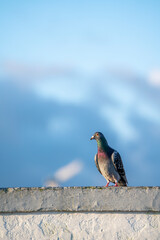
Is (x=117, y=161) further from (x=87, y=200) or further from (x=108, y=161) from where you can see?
(x=87, y=200)

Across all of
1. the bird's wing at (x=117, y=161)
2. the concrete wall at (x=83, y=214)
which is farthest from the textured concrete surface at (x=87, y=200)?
the bird's wing at (x=117, y=161)

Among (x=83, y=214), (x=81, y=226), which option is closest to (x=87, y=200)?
(x=83, y=214)

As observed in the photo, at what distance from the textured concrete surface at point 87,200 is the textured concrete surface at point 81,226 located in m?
0.10

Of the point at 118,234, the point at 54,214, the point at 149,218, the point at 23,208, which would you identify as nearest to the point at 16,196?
the point at 23,208

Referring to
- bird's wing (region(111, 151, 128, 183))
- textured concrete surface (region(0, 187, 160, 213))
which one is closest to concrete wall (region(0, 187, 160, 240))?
textured concrete surface (region(0, 187, 160, 213))

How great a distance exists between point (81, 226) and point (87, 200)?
1.19ft

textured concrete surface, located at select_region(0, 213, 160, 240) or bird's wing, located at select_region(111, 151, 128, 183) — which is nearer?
textured concrete surface, located at select_region(0, 213, 160, 240)

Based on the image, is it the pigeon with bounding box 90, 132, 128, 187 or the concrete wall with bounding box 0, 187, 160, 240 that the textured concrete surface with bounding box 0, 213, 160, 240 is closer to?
the concrete wall with bounding box 0, 187, 160, 240

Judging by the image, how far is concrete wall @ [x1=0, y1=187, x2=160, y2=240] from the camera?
199 inches

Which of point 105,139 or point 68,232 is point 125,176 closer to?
point 105,139

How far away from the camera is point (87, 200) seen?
16.8ft

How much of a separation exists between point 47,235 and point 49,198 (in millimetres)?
510

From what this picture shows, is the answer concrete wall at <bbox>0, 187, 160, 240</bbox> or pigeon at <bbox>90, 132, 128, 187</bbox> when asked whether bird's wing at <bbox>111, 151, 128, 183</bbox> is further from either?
concrete wall at <bbox>0, 187, 160, 240</bbox>

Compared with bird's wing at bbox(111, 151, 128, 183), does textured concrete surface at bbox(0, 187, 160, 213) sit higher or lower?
lower
